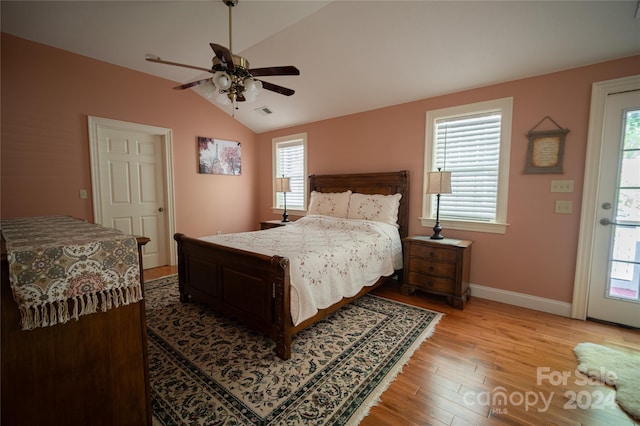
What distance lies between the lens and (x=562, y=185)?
8.51 ft

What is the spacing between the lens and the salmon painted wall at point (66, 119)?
113 inches

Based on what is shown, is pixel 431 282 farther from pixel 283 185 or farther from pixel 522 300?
pixel 283 185

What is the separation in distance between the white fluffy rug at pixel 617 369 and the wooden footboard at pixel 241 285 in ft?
6.66

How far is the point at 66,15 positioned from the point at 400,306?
14.4ft

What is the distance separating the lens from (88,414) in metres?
1.13

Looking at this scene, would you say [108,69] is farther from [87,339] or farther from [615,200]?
[615,200]

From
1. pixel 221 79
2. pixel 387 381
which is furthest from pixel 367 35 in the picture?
pixel 387 381

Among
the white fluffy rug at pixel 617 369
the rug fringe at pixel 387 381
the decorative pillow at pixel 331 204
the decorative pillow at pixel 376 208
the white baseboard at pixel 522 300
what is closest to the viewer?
the rug fringe at pixel 387 381

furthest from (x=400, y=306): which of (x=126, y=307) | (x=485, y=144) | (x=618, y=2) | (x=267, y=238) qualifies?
(x=618, y=2)

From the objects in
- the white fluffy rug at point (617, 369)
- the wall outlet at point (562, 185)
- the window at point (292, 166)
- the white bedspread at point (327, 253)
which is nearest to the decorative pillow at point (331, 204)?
the white bedspread at point (327, 253)

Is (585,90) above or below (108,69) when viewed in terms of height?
below

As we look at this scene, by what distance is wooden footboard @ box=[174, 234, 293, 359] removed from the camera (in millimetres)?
1883

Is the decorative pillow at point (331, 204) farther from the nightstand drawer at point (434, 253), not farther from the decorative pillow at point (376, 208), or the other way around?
the nightstand drawer at point (434, 253)

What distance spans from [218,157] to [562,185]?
4708mm
